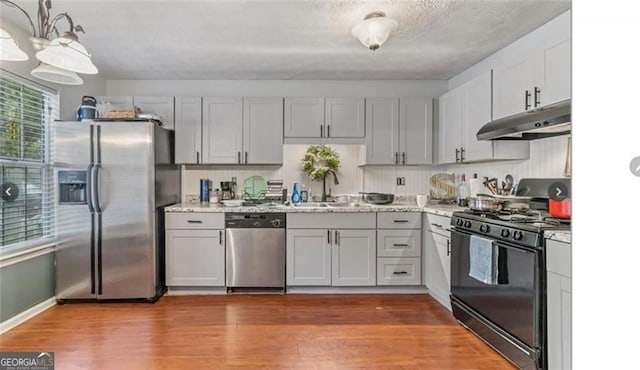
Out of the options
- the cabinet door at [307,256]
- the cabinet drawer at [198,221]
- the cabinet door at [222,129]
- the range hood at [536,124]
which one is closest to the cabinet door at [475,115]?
the range hood at [536,124]

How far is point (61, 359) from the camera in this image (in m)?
2.17

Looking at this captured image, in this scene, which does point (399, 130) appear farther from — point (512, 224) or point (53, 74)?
point (53, 74)

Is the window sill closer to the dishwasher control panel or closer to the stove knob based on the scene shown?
the dishwasher control panel

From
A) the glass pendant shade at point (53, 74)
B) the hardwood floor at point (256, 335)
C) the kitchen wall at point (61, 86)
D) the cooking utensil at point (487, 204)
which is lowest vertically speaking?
the hardwood floor at point (256, 335)

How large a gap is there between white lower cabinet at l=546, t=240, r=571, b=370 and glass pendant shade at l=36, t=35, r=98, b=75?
242cm

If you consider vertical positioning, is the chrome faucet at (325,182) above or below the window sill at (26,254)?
above

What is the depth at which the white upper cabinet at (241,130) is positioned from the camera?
3695mm

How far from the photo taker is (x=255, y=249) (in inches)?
132

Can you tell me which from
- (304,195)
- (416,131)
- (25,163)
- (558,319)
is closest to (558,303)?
(558,319)

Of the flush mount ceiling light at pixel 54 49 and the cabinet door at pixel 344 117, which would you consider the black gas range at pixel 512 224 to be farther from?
the flush mount ceiling light at pixel 54 49

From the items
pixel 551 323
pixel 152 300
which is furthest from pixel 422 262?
pixel 152 300

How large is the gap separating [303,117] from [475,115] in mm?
1666
